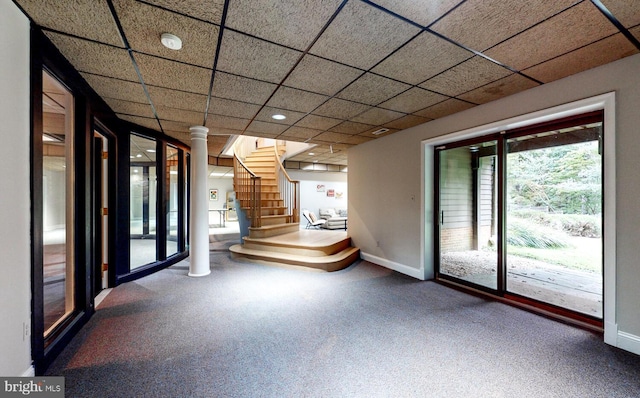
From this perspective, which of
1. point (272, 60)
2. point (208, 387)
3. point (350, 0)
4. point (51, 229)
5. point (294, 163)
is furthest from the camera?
point (294, 163)

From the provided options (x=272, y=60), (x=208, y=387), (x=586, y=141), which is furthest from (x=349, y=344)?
(x=586, y=141)

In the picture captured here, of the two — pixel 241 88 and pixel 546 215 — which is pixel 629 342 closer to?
pixel 546 215

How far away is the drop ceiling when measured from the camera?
165 centimetres

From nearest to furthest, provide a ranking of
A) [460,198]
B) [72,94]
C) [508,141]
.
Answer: [72,94], [508,141], [460,198]

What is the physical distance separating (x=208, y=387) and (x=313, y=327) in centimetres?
108

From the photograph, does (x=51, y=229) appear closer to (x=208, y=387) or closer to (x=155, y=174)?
(x=155, y=174)

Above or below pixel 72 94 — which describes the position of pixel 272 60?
above

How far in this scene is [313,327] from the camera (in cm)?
256

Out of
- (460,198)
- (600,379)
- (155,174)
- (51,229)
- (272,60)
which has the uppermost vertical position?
(272,60)

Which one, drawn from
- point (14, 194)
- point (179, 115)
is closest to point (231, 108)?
point (179, 115)

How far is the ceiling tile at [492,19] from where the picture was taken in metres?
1.62

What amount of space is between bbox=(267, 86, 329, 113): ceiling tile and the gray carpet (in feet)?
8.22

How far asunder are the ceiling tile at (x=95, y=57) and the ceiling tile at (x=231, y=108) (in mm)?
875

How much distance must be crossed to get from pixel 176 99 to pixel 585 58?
4135 millimetres
